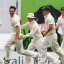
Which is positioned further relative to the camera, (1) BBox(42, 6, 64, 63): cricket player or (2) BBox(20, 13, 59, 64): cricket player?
(2) BBox(20, 13, 59, 64): cricket player

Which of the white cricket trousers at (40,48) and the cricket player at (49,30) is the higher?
the cricket player at (49,30)

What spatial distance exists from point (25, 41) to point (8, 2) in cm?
238

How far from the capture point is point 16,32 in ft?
33.1

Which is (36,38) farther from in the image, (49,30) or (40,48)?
(49,30)

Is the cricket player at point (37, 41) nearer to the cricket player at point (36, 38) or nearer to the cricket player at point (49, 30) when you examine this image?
the cricket player at point (36, 38)

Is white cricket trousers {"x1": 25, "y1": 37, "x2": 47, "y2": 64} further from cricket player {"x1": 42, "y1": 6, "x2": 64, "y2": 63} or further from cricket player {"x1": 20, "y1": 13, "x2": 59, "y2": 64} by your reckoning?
cricket player {"x1": 42, "y1": 6, "x2": 64, "y2": 63}

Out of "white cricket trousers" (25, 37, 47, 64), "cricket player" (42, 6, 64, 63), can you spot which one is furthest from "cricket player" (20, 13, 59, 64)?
"cricket player" (42, 6, 64, 63)

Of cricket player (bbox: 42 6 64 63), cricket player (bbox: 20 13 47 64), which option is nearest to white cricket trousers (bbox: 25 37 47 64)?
cricket player (bbox: 20 13 47 64)

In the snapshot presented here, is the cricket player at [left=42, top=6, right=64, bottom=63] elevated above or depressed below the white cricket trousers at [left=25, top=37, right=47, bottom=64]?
above

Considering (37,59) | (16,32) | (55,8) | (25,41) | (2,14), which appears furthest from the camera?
(2,14)

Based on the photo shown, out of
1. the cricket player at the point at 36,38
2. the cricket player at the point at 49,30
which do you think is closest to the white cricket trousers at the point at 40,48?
the cricket player at the point at 36,38

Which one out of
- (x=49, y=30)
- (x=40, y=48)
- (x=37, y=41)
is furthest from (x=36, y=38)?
(x=49, y=30)

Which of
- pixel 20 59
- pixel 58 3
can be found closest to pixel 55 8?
pixel 58 3

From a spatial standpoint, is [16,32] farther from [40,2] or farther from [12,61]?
[40,2]
